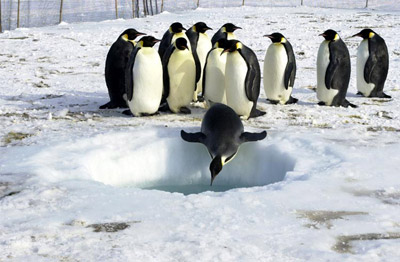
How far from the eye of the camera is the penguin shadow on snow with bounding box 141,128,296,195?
4.72 m

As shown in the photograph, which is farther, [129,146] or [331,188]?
[129,146]

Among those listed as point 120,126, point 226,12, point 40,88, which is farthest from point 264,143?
point 226,12

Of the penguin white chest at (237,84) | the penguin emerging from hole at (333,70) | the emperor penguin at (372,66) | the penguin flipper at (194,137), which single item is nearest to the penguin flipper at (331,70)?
the penguin emerging from hole at (333,70)

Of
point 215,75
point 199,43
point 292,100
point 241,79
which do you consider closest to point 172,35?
point 199,43

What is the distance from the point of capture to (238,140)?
15.7 ft

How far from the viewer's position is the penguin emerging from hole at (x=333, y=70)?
22.8ft

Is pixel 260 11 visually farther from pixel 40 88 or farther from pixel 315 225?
pixel 315 225

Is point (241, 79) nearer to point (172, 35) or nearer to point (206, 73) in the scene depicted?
point (206, 73)

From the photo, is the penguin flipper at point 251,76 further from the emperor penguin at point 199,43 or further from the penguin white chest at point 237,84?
the emperor penguin at point 199,43

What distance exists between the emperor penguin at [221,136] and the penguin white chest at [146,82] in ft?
4.19

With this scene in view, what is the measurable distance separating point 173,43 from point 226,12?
41.5 feet

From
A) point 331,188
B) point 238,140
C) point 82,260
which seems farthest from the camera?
point 238,140

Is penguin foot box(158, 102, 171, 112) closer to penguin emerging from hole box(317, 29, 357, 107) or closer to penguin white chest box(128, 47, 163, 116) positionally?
penguin white chest box(128, 47, 163, 116)

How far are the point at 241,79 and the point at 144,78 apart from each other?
951mm
